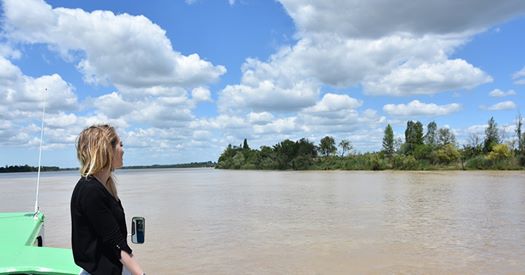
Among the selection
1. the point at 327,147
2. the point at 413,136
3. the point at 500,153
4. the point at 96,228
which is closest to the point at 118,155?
the point at 96,228

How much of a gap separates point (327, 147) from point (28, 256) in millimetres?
83510

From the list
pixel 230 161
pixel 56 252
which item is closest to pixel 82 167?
pixel 56 252

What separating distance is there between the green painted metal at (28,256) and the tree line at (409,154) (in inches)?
2203

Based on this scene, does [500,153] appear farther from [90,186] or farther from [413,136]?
[90,186]

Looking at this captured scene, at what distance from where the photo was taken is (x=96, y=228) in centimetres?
222

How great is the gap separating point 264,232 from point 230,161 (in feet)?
342

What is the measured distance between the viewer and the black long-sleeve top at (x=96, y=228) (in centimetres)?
220

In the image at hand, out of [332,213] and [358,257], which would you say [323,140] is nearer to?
[332,213]

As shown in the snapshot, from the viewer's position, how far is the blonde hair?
7.51 ft

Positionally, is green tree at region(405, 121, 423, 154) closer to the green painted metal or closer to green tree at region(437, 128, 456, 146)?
green tree at region(437, 128, 456, 146)

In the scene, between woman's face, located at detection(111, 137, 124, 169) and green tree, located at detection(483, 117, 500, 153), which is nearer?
woman's face, located at detection(111, 137, 124, 169)

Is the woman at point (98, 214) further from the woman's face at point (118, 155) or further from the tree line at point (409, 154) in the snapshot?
the tree line at point (409, 154)

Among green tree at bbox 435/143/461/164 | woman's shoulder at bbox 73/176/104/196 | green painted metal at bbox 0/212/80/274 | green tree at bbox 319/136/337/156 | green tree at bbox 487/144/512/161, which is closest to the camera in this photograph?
woman's shoulder at bbox 73/176/104/196

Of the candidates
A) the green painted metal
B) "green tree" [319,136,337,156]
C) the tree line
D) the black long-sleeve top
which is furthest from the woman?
"green tree" [319,136,337,156]
